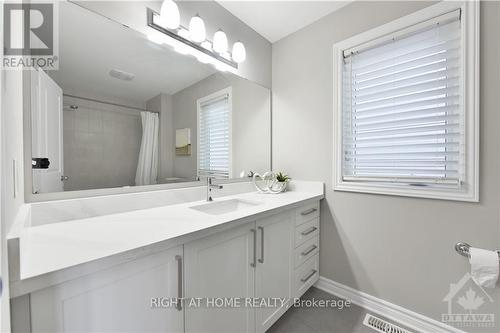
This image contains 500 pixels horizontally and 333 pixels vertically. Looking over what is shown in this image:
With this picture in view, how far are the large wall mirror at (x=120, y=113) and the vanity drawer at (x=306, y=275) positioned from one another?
37.3 inches

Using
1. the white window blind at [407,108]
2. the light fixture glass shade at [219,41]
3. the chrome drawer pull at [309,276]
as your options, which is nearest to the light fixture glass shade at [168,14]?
the light fixture glass shade at [219,41]

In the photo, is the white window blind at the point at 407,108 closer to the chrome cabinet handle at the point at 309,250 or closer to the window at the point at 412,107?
the window at the point at 412,107

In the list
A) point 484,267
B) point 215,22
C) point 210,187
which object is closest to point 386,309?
point 484,267

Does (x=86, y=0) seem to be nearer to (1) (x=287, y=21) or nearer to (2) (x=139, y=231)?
(2) (x=139, y=231)

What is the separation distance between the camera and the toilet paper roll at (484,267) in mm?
1099

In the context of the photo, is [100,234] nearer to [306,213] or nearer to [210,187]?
[210,187]

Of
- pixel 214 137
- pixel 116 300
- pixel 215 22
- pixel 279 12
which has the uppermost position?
pixel 279 12

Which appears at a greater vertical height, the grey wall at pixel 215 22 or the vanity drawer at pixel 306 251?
the grey wall at pixel 215 22

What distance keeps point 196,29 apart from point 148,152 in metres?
0.92

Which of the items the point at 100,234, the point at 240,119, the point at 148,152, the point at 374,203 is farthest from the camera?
the point at 240,119

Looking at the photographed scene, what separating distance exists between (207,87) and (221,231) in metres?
1.18

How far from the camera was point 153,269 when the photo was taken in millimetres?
783

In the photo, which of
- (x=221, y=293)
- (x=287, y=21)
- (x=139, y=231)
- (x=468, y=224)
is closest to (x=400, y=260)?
(x=468, y=224)

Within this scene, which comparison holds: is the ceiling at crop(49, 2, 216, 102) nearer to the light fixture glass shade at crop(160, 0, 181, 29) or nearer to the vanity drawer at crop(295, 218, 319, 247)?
the light fixture glass shade at crop(160, 0, 181, 29)
